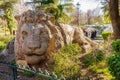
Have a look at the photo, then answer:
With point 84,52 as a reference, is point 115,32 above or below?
above

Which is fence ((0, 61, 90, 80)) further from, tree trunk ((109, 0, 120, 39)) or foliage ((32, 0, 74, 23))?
foliage ((32, 0, 74, 23))

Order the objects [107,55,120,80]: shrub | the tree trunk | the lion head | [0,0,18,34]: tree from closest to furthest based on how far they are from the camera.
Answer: [107,55,120,80]: shrub < the lion head < the tree trunk < [0,0,18,34]: tree

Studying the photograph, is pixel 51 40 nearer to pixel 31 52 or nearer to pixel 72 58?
pixel 31 52

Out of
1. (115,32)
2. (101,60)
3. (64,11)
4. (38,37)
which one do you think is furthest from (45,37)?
(64,11)

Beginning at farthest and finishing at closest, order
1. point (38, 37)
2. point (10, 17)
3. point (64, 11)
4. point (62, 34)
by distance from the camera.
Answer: point (10, 17) < point (64, 11) < point (62, 34) < point (38, 37)

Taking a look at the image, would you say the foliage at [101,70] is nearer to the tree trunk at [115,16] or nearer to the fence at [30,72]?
the fence at [30,72]

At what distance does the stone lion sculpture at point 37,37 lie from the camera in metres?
8.03

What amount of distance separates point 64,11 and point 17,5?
317 inches

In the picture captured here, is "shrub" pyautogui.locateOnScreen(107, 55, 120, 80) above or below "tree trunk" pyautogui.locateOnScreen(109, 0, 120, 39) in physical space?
below

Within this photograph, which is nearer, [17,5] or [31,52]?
[31,52]

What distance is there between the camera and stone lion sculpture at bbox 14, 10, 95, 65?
8.03 m

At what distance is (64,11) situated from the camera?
2697 cm

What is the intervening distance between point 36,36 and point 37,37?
0.14 feet

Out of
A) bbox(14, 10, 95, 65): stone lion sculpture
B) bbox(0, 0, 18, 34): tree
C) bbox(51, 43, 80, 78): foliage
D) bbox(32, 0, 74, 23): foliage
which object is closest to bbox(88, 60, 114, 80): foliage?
bbox(51, 43, 80, 78): foliage
